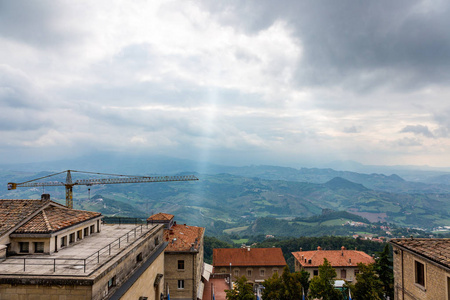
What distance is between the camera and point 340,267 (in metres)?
62.9

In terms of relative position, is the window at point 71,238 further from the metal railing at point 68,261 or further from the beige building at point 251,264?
the beige building at point 251,264

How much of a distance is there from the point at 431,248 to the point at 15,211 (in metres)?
30.3

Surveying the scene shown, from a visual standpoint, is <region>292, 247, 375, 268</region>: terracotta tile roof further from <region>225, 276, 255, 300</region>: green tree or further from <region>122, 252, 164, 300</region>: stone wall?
<region>122, 252, 164, 300</region>: stone wall

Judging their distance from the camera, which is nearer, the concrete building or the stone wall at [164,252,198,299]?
the stone wall at [164,252,198,299]

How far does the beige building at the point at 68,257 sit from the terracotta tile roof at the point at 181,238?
12684 mm

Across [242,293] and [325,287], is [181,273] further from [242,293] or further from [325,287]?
[325,287]

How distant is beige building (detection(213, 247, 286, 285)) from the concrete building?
5.26 m

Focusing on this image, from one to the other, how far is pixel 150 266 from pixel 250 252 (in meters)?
49.8

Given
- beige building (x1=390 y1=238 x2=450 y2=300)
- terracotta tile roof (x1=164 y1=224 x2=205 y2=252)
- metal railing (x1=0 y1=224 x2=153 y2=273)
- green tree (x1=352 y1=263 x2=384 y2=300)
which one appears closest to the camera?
metal railing (x1=0 y1=224 x2=153 y2=273)

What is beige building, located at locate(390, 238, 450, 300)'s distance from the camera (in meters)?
17.7

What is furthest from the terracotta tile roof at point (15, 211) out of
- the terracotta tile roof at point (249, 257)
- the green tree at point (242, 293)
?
the terracotta tile roof at point (249, 257)

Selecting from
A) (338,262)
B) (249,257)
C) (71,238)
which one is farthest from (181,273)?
(338,262)

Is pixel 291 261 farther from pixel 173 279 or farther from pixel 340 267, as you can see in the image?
pixel 173 279

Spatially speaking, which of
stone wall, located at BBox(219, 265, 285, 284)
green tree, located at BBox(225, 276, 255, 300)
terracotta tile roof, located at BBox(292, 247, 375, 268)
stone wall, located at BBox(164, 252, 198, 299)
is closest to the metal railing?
green tree, located at BBox(225, 276, 255, 300)
